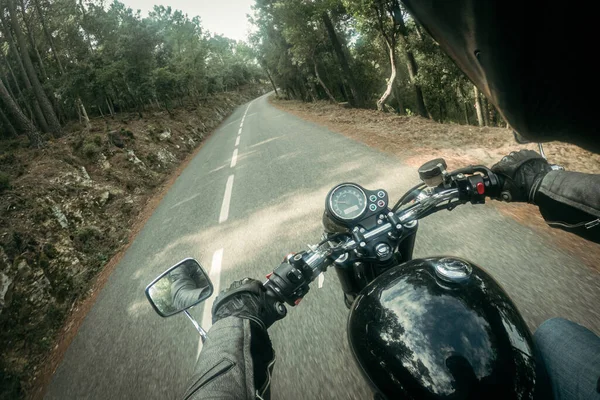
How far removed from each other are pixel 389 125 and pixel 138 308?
27.0ft

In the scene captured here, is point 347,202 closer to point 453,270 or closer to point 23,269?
point 453,270

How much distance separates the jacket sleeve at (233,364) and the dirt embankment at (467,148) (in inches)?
121

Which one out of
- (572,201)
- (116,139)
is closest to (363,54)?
(116,139)

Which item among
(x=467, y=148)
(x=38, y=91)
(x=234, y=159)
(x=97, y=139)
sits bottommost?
(x=467, y=148)

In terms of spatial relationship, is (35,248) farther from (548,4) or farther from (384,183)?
(548,4)

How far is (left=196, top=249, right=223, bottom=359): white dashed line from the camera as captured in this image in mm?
3375

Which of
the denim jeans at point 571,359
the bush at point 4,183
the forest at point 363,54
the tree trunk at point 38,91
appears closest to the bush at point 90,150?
the bush at point 4,183

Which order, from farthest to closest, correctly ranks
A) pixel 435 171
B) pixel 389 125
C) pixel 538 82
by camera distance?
pixel 389 125 → pixel 435 171 → pixel 538 82

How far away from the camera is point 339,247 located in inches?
57.1

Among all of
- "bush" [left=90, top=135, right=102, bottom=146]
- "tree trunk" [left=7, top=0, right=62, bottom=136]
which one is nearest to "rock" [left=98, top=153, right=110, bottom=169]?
"bush" [left=90, top=135, right=102, bottom=146]

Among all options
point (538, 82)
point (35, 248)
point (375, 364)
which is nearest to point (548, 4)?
point (538, 82)

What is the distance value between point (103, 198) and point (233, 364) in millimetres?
9577

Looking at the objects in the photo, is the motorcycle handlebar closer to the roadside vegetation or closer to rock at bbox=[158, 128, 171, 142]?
the roadside vegetation

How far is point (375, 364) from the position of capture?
1032mm
